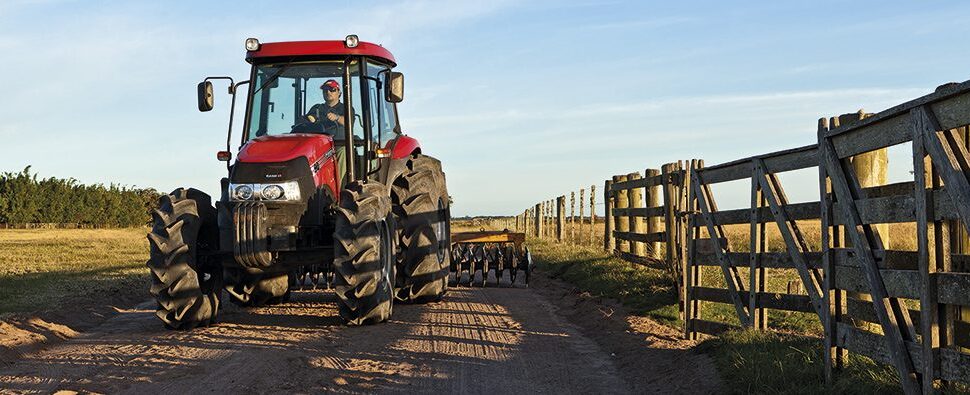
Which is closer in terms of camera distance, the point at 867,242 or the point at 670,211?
the point at 867,242

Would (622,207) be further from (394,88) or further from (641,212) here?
(394,88)

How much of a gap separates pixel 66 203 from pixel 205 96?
5415cm

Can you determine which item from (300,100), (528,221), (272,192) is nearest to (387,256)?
(272,192)

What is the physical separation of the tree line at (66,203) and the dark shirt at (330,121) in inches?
1712

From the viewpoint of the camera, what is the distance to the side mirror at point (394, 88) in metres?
10.1

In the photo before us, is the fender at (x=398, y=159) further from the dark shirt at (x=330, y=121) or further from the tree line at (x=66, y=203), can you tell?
the tree line at (x=66, y=203)

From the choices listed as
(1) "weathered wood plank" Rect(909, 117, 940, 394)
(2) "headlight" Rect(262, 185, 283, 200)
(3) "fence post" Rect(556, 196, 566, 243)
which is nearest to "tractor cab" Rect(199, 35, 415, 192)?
(2) "headlight" Rect(262, 185, 283, 200)

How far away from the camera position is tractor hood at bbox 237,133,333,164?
9680 mm

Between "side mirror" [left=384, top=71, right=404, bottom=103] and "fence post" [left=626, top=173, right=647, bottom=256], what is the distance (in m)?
6.37

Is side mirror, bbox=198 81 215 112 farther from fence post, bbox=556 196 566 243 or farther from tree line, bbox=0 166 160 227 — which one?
tree line, bbox=0 166 160 227

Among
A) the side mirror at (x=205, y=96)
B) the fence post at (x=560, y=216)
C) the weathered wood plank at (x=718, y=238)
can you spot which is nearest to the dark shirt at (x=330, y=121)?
the side mirror at (x=205, y=96)

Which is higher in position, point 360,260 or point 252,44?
point 252,44

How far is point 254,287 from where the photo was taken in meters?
11.5

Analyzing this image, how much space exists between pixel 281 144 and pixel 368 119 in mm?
1168
